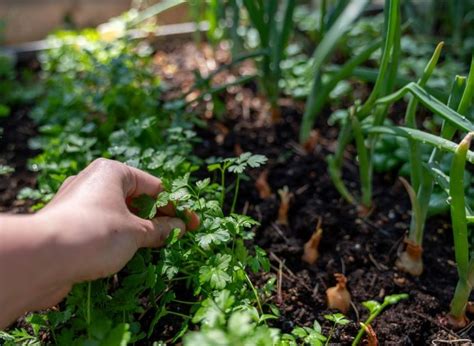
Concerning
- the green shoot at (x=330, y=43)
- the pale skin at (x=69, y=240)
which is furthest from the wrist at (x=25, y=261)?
the green shoot at (x=330, y=43)

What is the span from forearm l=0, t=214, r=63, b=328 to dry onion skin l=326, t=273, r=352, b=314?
2.16ft

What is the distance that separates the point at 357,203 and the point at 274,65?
546mm

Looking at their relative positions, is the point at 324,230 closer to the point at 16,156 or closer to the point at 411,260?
the point at 411,260

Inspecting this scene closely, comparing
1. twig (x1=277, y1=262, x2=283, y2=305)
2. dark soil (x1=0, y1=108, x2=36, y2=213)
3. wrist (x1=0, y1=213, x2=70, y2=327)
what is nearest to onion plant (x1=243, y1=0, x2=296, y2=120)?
twig (x1=277, y1=262, x2=283, y2=305)

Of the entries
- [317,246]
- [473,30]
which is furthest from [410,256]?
[473,30]

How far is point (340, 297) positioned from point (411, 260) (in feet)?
0.77

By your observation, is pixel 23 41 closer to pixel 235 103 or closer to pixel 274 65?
pixel 235 103

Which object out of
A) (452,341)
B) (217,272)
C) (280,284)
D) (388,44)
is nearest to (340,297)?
(280,284)

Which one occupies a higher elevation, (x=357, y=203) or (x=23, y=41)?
(x=23, y=41)

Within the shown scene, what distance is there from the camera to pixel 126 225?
1.03 metres

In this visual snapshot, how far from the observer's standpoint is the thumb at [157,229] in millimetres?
1110

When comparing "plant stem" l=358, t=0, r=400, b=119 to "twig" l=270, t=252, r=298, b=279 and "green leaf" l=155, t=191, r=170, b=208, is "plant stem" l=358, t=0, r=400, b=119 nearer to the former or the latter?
"twig" l=270, t=252, r=298, b=279

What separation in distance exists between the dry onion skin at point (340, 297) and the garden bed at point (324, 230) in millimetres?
25

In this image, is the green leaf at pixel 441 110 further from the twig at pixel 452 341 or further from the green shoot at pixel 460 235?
the twig at pixel 452 341
